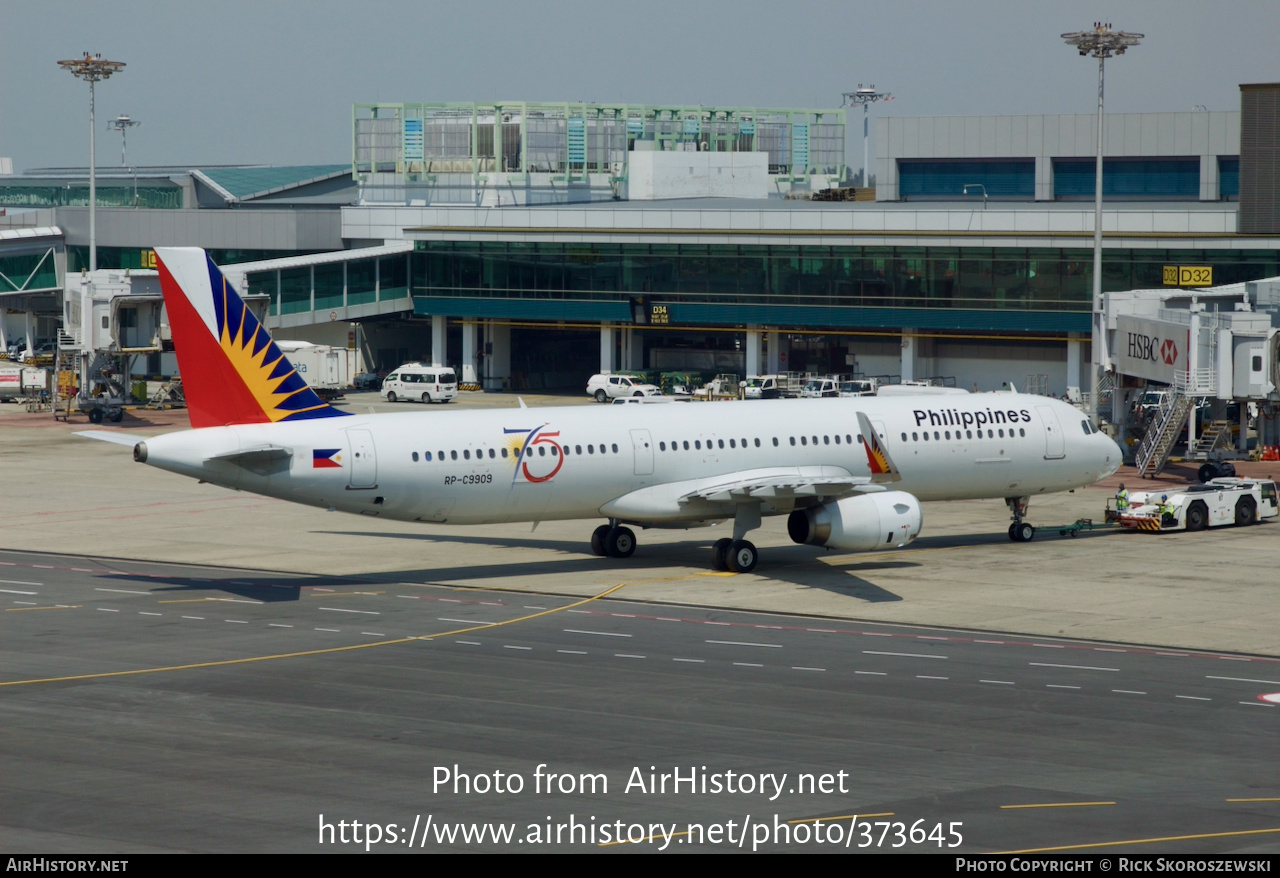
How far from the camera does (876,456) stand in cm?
4828

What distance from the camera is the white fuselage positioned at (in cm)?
4319

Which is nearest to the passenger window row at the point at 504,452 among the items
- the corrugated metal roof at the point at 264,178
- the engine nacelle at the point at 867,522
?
the engine nacelle at the point at 867,522

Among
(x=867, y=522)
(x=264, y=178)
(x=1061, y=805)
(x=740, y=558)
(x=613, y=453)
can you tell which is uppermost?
(x=264, y=178)

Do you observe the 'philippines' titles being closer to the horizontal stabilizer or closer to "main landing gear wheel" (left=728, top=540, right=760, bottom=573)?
"main landing gear wheel" (left=728, top=540, right=760, bottom=573)

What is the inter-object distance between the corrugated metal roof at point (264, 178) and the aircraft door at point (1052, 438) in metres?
127

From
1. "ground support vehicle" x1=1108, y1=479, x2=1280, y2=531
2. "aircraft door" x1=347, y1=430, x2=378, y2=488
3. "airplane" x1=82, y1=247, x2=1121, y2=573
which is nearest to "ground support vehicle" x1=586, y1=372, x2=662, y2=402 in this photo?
"ground support vehicle" x1=1108, y1=479, x2=1280, y2=531

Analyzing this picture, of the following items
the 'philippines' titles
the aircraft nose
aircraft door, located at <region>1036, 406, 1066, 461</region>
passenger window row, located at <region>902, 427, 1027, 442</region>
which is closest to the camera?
passenger window row, located at <region>902, 427, 1027, 442</region>

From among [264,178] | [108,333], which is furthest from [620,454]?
[264,178]

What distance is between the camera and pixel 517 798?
2447cm

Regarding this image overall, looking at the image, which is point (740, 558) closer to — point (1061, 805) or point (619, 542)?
point (619, 542)

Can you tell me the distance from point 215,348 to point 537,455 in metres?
9.50

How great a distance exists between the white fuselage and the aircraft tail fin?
2.72 ft

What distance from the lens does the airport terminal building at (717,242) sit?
4102 inches

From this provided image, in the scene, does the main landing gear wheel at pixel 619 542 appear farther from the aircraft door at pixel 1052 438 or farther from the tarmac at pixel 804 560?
the aircraft door at pixel 1052 438
